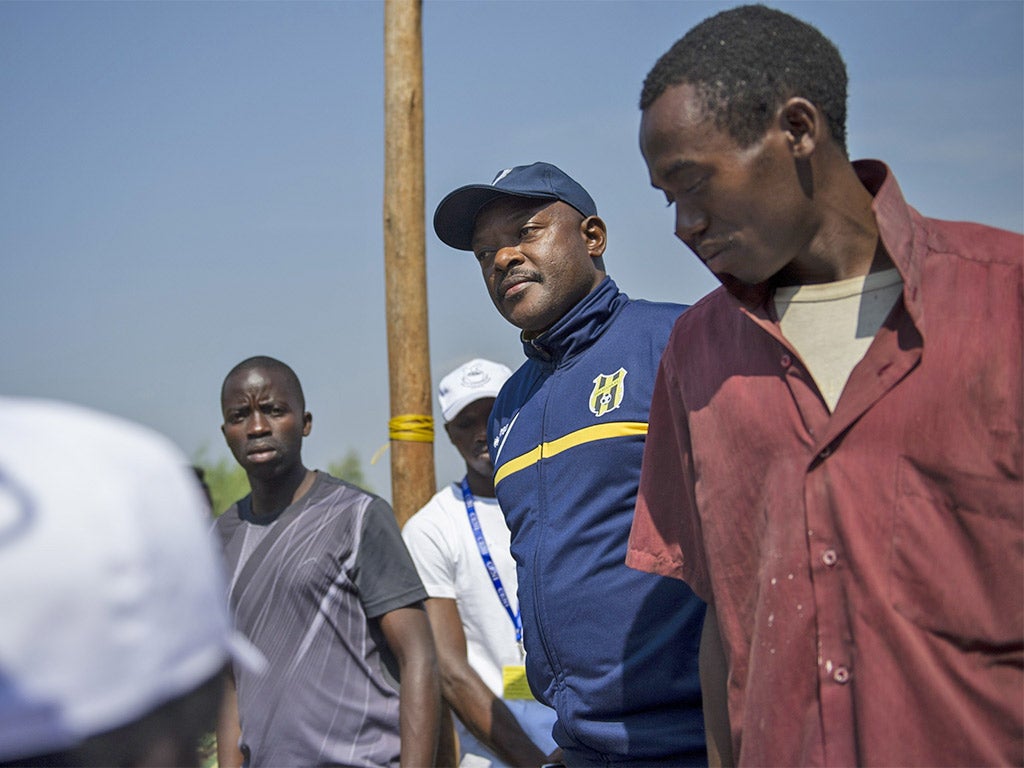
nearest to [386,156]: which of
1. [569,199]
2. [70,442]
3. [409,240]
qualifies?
[409,240]

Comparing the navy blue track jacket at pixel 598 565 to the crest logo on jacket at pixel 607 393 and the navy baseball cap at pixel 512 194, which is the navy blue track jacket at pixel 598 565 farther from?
the navy baseball cap at pixel 512 194

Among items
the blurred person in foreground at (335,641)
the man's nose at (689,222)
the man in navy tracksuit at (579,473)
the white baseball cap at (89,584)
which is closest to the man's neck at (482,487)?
the blurred person in foreground at (335,641)

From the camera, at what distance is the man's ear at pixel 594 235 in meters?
3.80

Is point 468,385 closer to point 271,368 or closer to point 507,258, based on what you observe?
point 271,368

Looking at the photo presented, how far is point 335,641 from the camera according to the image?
14.9ft

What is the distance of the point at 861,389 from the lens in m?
2.32

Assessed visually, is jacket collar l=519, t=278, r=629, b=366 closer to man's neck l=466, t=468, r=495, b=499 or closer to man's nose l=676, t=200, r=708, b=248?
man's nose l=676, t=200, r=708, b=248

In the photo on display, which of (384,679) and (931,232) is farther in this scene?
(384,679)

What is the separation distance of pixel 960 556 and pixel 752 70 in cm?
103

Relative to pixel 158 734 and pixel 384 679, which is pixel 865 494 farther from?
pixel 384 679

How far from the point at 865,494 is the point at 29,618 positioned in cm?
165

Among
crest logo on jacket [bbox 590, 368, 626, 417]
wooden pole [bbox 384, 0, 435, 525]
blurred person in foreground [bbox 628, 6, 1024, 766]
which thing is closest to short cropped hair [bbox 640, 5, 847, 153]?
blurred person in foreground [bbox 628, 6, 1024, 766]

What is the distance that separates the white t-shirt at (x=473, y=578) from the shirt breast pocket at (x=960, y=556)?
3096 mm

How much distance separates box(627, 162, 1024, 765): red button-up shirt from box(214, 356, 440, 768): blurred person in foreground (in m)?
2.15
